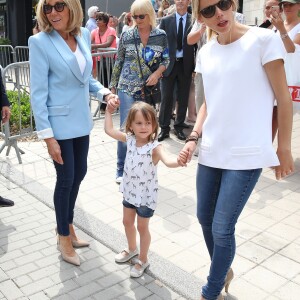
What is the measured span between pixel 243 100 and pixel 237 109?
56 mm

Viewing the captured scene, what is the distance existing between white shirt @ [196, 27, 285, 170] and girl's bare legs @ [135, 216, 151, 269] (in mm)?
892

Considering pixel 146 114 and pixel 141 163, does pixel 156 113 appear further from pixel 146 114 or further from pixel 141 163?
pixel 141 163

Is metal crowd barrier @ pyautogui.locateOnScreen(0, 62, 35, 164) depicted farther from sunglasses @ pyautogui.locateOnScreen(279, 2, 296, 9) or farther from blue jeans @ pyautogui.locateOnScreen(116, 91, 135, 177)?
→ sunglasses @ pyautogui.locateOnScreen(279, 2, 296, 9)

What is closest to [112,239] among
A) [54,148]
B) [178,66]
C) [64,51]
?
[54,148]

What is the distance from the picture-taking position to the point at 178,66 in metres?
6.38

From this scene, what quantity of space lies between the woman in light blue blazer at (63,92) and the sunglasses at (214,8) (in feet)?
3.61

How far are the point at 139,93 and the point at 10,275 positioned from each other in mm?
2290

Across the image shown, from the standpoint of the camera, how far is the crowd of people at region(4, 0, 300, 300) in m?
2.29

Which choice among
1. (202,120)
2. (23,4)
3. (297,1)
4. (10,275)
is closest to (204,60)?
(202,120)

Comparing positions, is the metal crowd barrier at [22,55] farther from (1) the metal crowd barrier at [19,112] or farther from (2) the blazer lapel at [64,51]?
(2) the blazer lapel at [64,51]

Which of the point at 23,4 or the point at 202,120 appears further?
the point at 23,4

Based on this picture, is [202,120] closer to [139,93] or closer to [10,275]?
[10,275]

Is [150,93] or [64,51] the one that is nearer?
[64,51]

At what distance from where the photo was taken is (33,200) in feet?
15.0
